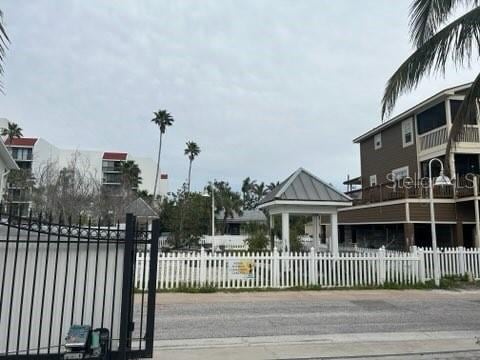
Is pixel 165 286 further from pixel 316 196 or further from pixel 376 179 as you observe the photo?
pixel 376 179

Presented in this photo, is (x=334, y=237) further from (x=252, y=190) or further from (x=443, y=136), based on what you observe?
(x=252, y=190)

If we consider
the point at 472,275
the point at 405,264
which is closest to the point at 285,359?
the point at 405,264

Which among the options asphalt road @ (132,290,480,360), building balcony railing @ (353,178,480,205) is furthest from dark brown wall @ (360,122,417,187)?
asphalt road @ (132,290,480,360)

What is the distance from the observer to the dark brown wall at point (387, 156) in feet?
75.6

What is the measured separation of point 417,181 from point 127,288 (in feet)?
59.8

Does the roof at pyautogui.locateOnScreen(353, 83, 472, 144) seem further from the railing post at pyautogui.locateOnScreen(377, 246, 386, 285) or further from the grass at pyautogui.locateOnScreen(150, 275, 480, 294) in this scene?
the railing post at pyautogui.locateOnScreen(377, 246, 386, 285)

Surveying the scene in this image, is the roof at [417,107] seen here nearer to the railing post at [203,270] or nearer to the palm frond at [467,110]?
the palm frond at [467,110]

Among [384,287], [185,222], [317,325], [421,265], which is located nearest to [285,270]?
[384,287]

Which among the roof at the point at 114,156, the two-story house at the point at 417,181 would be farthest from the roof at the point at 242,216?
the roof at the point at 114,156

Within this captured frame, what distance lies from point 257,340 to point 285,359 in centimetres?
126

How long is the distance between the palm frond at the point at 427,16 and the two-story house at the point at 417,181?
10045mm

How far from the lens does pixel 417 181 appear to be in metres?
20.1

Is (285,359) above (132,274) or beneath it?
beneath

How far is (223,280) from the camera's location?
42.6 feet
